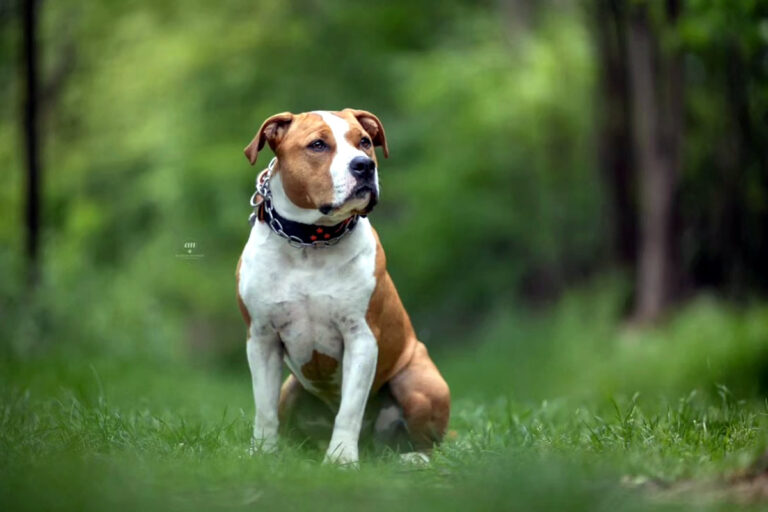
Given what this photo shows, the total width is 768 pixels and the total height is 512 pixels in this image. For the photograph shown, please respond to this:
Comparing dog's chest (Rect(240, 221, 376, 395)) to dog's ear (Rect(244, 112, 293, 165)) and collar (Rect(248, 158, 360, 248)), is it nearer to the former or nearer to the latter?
collar (Rect(248, 158, 360, 248))

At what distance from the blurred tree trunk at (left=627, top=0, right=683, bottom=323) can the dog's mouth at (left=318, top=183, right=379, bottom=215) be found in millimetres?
7690

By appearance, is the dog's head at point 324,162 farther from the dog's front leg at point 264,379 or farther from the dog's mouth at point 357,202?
the dog's front leg at point 264,379

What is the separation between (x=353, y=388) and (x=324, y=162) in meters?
1.03

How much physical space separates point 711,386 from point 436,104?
9.45 meters

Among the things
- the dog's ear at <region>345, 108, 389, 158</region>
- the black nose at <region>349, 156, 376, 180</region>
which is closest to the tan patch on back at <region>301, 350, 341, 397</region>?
the black nose at <region>349, 156, 376, 180</region>

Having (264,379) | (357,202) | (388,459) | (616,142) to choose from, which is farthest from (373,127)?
(616,142)

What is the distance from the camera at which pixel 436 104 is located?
16953 millimetres

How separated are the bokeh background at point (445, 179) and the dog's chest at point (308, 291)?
4061mm

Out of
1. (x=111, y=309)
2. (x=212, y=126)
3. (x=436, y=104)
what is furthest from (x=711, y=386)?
(x=212, y=126)

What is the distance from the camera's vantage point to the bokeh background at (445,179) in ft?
37.8

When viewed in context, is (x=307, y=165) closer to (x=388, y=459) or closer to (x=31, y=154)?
(x=388, y=459)

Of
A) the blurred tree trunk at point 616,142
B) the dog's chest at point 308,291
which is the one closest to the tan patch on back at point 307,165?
the dog's chest at point 308,291

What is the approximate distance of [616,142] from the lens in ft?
47.6

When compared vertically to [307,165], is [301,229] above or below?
below
